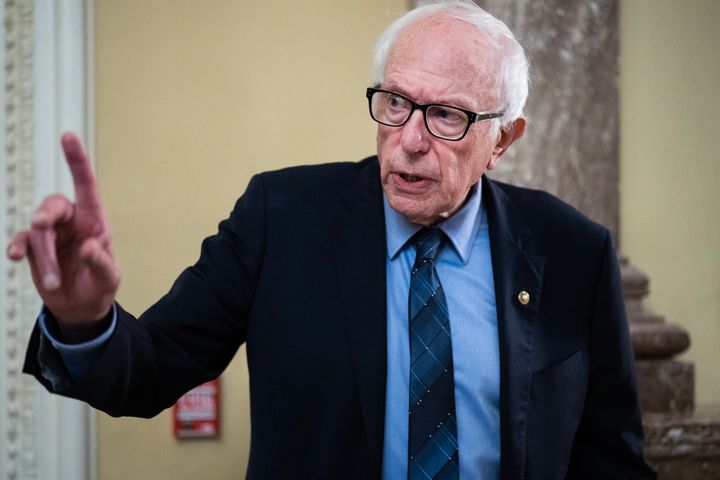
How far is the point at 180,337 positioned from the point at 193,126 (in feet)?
3.24

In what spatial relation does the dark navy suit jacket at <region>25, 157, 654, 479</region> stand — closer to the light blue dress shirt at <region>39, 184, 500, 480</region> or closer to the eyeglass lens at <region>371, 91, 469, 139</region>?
the light blue dress shirt at <region>39, 184, 500, 480</region>

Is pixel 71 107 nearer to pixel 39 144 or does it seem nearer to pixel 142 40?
pixel 39 144

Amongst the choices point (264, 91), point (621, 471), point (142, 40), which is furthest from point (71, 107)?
point (621, 471)

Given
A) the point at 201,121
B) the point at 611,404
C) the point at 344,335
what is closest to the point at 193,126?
the point at 201,121

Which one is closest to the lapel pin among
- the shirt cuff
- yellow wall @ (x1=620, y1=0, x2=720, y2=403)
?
the shirt cuff

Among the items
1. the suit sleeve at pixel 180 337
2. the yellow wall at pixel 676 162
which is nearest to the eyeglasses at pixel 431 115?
the suit sleeve at pixel 180 337

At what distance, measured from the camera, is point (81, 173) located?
1077 mm

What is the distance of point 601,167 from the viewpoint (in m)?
2.52

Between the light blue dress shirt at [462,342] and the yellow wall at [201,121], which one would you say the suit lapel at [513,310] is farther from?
the yellow wall at [201,121]

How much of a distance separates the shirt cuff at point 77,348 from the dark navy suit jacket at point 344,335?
4 cm

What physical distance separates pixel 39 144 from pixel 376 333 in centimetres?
115

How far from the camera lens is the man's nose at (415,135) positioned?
1562mm

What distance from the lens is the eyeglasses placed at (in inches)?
62.6

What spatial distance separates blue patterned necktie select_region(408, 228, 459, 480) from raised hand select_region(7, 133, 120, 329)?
564 mm
